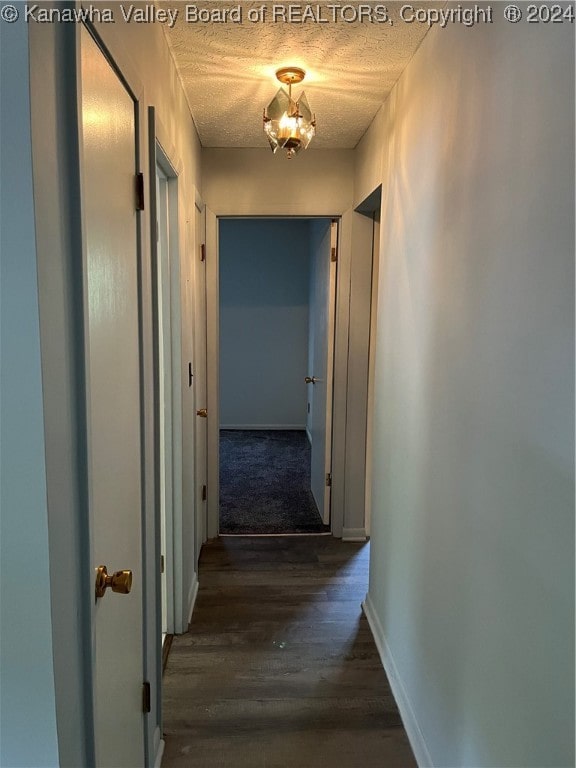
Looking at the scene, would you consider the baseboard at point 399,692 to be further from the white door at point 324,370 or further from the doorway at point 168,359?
the white door at point 324,370

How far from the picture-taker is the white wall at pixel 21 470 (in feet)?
2.32

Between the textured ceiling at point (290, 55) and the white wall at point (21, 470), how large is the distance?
112 cm

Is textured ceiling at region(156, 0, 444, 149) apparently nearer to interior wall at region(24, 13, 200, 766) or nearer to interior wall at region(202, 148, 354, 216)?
interior wall at region(202, 148, 354, 216)

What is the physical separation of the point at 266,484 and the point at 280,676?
2.17 metres

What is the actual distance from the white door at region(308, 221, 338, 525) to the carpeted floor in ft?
0.67

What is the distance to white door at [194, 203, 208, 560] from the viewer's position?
9.13 feet

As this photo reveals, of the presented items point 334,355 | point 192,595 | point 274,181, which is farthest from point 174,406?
point 274,181

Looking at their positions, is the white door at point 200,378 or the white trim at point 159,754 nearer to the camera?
the white trim at point 159,754

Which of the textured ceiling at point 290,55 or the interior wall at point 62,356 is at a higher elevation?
the textured ceiling at point 290,55

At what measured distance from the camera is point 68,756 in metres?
0.87

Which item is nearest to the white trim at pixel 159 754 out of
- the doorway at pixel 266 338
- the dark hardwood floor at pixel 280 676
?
the dark hardwood floor at pixel 280 676

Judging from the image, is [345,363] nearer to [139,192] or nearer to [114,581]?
[139,192]

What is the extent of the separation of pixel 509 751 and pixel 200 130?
2792mm

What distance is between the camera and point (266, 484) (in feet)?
14.0
